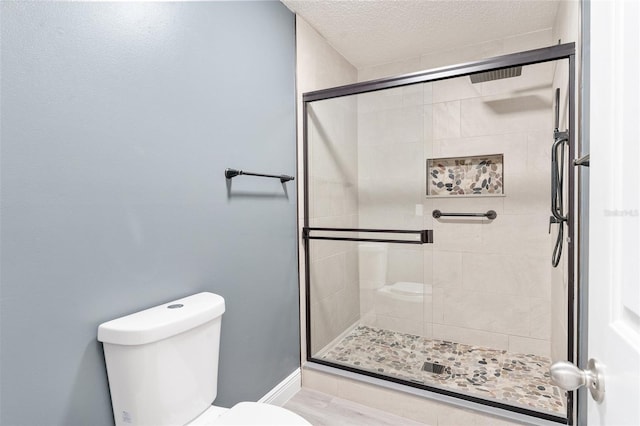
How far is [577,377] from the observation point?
1.89 feet

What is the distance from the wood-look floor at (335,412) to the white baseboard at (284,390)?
0.03m

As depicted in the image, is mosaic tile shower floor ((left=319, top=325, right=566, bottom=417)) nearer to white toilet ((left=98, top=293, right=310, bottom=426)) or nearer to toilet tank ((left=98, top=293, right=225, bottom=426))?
white toilet ((left=98, top=293, right=310, bottom=426))

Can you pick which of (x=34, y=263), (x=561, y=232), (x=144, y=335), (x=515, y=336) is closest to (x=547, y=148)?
(x=561, y=232)

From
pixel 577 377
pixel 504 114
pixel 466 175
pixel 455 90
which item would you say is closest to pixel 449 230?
pixel 466 175

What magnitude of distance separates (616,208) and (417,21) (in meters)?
2.11

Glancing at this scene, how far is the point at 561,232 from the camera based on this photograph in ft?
5.81

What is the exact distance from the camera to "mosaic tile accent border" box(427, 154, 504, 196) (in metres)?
2.49

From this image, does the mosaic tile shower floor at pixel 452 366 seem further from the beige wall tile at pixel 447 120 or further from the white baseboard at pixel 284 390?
the beige wall tile at pixel 447 120

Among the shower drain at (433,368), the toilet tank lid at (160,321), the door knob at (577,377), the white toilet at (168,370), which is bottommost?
the shower drain at (433,368)

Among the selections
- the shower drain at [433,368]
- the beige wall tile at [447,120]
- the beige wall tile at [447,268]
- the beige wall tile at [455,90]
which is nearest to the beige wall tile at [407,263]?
the shower drain at [433,368]

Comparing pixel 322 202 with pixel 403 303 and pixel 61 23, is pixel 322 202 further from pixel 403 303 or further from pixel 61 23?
pixel 61 23

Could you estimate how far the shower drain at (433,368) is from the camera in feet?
6.44

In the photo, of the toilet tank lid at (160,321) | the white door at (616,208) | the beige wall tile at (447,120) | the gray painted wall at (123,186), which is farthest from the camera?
the beige wall tile at (447,120)

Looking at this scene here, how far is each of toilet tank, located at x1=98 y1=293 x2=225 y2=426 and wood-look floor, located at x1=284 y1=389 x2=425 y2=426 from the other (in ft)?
2.69
